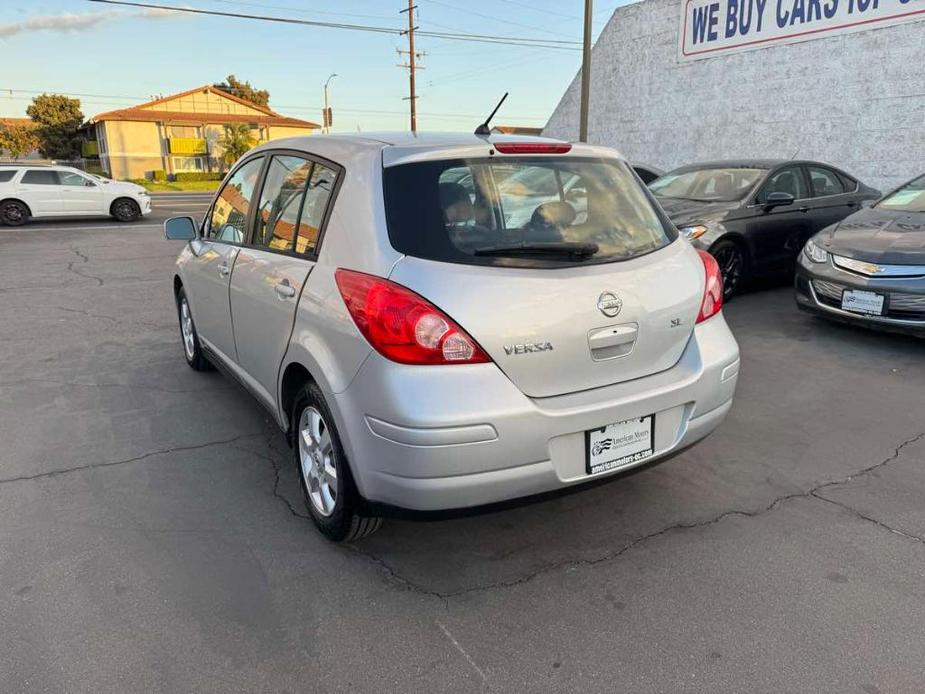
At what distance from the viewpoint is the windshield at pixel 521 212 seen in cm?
248

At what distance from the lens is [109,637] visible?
7.69 ft

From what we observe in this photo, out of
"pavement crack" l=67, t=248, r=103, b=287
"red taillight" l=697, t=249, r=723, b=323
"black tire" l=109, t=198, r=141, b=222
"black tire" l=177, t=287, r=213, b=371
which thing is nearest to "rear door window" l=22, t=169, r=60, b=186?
"black tire" l=109, t=198, r=141, b=222

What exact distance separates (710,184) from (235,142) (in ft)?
148

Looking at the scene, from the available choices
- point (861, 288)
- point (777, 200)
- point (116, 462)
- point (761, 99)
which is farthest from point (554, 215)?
point (761, 99)

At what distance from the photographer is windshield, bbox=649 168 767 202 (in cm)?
757

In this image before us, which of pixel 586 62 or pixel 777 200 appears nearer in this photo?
pixel 777 200

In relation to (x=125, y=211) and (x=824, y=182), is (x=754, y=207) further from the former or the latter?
(x=125, y=211)

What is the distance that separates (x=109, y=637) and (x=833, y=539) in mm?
2879

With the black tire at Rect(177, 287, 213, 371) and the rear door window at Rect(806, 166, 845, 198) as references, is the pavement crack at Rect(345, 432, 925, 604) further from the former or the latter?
the rear door window at Rect(806, 166, 845, 198)

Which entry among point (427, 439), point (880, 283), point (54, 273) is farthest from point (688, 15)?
point (427, 439)

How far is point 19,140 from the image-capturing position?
57.8 meters

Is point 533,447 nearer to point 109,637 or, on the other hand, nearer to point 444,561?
point 444,561

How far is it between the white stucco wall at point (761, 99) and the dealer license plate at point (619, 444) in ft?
44.7

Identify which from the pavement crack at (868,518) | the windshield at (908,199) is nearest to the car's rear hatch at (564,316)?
the pavement crack at (868,518)
